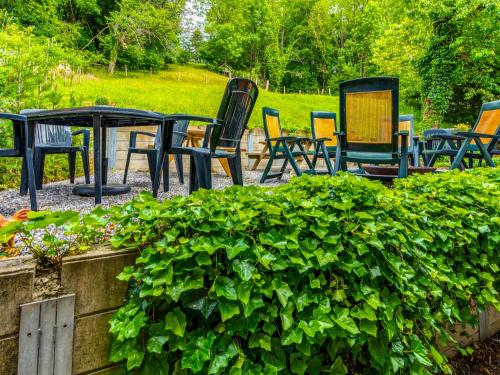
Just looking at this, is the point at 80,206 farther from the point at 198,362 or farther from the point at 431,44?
the point at 431,44

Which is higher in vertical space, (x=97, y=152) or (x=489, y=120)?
(x=489, y=120)

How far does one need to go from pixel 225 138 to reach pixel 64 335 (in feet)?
7.01

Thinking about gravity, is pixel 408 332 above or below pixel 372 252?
below

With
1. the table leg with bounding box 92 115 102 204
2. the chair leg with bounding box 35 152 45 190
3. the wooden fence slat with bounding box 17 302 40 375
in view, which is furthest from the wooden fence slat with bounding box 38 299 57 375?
the chair leg with bounding box 35 152 45 190

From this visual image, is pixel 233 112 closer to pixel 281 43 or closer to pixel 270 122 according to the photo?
pixel 270 122

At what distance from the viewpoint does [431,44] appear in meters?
15.6

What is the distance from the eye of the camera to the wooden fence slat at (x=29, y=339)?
93 centimetres

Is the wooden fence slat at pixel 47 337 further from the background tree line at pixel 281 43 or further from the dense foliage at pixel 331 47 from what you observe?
the dense foliage at pixel 331 47

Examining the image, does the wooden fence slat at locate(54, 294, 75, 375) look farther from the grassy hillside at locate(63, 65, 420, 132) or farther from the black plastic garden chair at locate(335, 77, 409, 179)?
the grassy hillside at locate(63, 65, 420, 132)

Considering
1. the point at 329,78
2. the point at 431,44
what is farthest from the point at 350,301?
the point at 329,78

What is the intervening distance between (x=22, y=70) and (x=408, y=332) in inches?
220

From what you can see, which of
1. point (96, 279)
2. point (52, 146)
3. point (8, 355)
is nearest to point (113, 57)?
point (52, 146)

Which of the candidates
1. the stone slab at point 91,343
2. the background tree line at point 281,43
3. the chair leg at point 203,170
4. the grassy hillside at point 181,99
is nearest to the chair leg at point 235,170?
the chair leg at point 203,170

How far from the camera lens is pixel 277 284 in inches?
41.1
